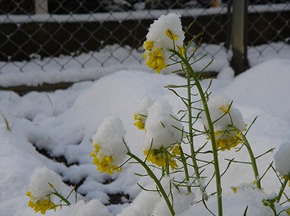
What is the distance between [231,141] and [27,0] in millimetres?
2557

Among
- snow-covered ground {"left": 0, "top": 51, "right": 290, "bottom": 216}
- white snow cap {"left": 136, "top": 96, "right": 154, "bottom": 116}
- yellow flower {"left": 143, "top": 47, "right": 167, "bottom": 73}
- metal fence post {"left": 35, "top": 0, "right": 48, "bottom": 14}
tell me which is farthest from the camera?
metal fence post {"left": 35, "top": 0, "right": 48, "bottom": 14}

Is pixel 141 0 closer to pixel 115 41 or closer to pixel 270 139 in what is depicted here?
pixel 115 41

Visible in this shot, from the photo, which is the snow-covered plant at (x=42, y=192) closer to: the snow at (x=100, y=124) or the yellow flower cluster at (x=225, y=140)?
the snow at (x=100, y=124)

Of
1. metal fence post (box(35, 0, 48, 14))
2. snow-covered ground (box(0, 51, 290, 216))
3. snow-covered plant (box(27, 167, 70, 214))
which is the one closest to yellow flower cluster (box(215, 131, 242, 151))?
snow-covered plant (box(27, 167, 70, 214))

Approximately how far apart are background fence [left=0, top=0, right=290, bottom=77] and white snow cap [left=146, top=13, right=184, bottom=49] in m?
2.09

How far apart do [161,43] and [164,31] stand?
2 cm

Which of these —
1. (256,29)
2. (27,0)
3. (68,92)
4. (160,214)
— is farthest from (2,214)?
(256,29)

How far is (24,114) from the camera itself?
239 cm

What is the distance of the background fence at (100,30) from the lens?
2945 millimetres

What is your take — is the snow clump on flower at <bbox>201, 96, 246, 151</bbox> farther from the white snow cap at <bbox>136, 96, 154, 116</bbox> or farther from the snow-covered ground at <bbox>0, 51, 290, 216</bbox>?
the snow-covered ground at <bbox>0, 51, 290, 216</bbox>

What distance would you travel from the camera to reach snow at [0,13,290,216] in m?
0.99

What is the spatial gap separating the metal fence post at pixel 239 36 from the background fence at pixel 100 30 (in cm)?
1

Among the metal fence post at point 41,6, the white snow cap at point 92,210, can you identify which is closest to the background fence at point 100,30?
the metal fence post at point 41,6

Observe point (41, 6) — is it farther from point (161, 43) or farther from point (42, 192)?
point (161, 43)
